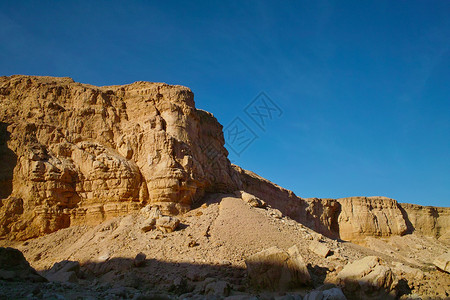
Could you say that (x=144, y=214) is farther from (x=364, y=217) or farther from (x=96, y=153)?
(x=364, y=217)

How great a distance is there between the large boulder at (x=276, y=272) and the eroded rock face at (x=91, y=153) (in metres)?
6.07

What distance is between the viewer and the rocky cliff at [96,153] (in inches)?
712

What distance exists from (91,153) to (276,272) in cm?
1144

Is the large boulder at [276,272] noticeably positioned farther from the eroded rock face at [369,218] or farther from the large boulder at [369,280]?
the eroded rock face at [369,218]

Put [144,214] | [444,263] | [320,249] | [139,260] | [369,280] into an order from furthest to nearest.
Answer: [144,214], [320,249], [444,263], [139,260], [369,280]

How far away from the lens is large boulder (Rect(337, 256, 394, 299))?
39.9 ft

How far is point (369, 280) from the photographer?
12.3 m

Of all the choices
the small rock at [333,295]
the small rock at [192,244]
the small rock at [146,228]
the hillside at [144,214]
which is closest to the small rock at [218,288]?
the hillside at [144,214]

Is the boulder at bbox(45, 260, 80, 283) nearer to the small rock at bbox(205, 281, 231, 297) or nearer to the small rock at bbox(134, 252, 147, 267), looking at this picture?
the small rock at bbox(134, 252, 147, 267)

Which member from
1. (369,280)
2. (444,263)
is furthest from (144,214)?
(444,263)

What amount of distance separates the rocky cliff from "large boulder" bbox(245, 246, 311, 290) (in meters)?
6.08

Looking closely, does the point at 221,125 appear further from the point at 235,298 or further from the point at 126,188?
the point at 235,298

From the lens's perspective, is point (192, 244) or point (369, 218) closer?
point (192, 244)

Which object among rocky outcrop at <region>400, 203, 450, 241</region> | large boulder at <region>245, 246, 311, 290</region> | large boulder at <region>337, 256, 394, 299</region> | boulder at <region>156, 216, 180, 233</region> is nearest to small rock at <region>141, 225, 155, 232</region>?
boulder at <region>156, 216, 180, 233</region>
